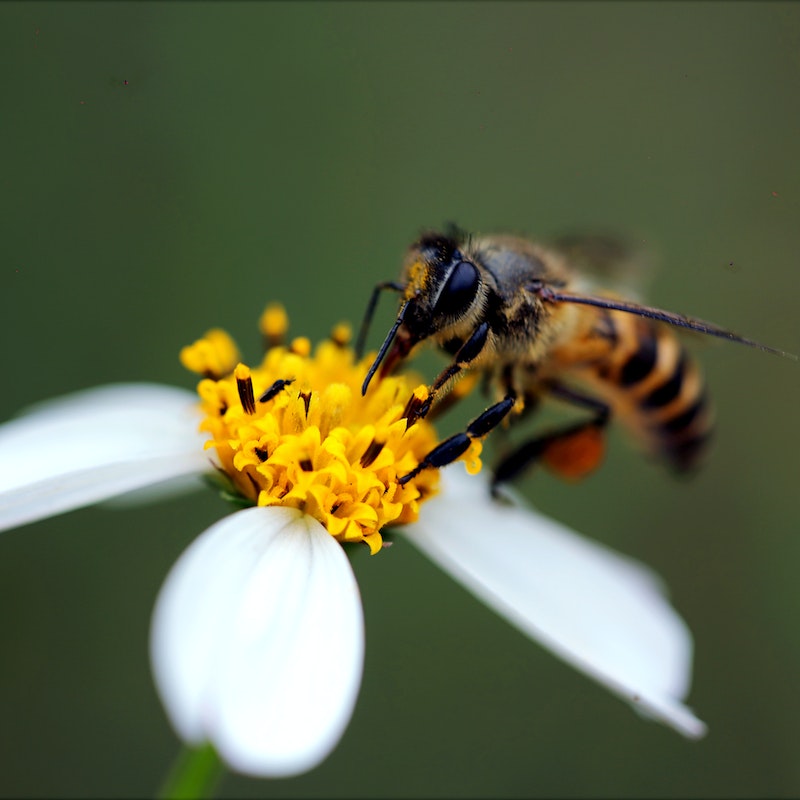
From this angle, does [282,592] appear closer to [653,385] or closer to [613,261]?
[653,385]

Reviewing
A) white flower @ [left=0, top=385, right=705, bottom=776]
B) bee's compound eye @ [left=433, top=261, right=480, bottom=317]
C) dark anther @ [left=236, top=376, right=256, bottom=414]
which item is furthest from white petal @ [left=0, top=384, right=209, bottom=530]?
bee's compound eye @ [left=433, top=261, right=480, bottom=317]

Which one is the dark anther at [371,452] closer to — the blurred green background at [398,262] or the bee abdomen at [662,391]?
the bee abdomen at [662,391]

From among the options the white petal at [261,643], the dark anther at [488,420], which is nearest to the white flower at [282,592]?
the white petal at [261,643]

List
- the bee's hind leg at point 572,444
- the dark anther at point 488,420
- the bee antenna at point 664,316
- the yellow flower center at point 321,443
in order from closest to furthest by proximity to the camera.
Answer: the bee antenna at point 664,316 → the yellow flower center at point 321,443 → the dark anther at point 488,420 → the bee's hind leg at point 572,444

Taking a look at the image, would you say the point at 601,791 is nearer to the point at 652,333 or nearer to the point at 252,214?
the point at 652,333

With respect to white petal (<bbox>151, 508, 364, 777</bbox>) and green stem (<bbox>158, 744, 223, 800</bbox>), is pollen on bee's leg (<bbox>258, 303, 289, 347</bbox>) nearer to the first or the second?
white petal (<bbox>151, 508, 364, 777</bbox>)

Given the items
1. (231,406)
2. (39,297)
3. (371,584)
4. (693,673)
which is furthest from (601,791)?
(39,297)
